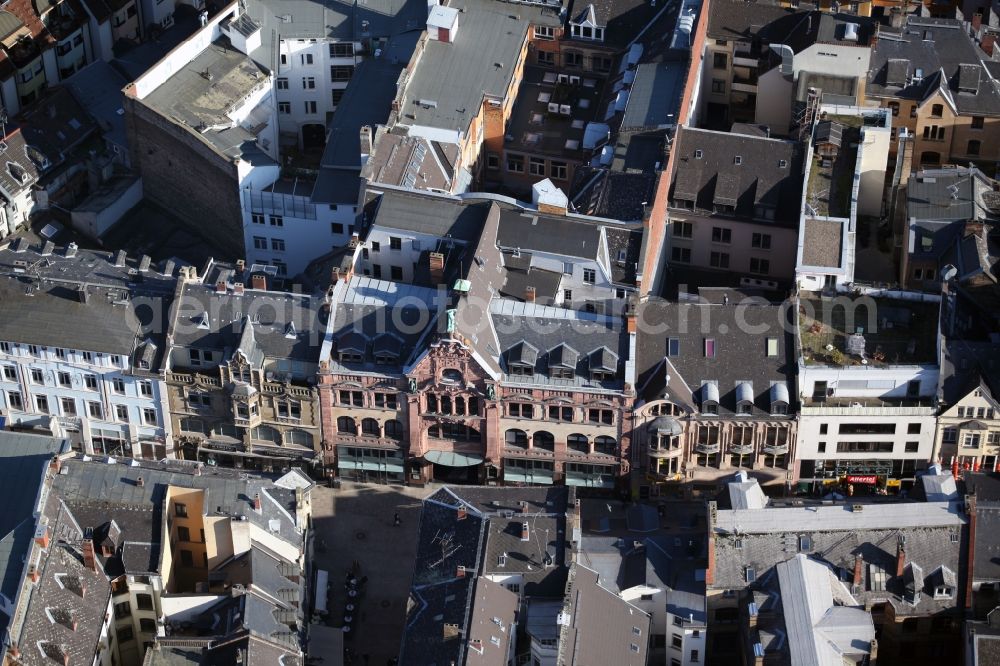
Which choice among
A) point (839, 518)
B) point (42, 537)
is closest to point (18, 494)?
point (42, 537)

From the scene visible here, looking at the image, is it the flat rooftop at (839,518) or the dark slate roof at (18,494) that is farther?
the flat rooftop at (839,518)

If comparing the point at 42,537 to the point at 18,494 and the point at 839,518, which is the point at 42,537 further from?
the point at 839,518

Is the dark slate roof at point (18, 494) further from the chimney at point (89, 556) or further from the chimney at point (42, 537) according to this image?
the chimney at point (89, 556)

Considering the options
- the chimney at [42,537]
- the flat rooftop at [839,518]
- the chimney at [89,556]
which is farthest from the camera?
the flat rooftop at [839,518]

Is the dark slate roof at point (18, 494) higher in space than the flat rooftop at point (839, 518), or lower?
higher

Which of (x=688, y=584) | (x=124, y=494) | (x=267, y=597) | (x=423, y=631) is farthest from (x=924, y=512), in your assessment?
(x=124, y=494)

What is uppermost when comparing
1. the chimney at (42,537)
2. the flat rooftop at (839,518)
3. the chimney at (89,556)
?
the chimney at (42,537)

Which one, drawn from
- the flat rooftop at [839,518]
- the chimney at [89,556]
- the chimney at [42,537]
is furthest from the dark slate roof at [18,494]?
the flat rooftop at [839,518]
